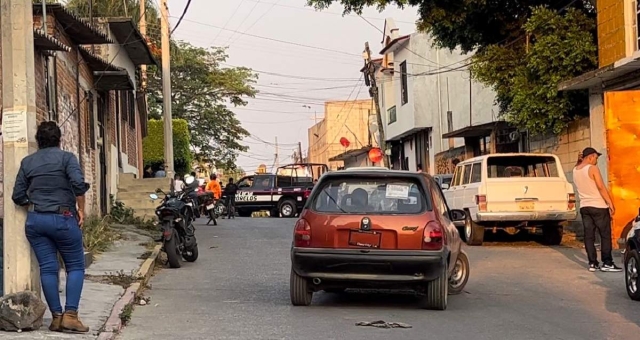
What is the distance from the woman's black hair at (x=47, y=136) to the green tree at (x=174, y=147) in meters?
31.6

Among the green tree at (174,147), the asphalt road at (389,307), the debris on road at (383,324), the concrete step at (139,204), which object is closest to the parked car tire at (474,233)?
the asphalt road at (389,307)

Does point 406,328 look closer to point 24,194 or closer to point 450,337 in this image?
point 450,337

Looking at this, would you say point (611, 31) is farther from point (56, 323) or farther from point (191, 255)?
point (56, 323)

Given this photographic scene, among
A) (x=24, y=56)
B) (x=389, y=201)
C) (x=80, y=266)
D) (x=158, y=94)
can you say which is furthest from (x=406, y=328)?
(x=158, y=94)

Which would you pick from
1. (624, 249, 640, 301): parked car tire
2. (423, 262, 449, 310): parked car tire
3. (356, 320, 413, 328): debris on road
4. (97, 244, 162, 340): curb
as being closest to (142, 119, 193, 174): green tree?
(97, 244, 162, 340): curb

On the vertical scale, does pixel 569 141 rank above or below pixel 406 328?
above

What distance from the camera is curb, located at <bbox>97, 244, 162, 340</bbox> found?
25.6 ft

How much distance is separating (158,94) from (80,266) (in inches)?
1661

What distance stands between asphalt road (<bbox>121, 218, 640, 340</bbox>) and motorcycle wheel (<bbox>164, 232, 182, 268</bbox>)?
0.59ft

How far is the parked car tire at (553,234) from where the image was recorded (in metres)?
16.9

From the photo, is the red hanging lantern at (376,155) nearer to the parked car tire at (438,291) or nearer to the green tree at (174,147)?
the green tree at (174,147)

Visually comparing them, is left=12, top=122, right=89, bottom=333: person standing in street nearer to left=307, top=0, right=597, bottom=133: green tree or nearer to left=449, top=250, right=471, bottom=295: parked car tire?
left=449, top=250, right=471, bottom=295: parked car tire

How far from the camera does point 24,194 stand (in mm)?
7355

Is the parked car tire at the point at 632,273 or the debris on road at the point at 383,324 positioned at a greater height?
the parked car tire at the point at 632,273
